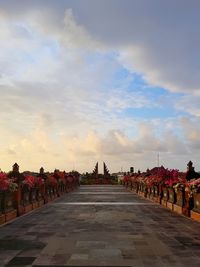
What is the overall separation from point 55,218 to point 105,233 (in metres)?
5.54

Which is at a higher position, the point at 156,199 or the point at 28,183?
the point at 28,183

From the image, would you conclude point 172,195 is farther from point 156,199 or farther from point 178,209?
point 156,199

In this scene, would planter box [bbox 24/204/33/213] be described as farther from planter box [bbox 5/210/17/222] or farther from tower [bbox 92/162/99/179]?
tower [bbox 92/162/99/179]

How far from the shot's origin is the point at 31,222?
18.0 metres

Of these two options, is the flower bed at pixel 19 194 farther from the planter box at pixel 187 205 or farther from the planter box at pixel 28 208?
the planter box at pixel 187 205

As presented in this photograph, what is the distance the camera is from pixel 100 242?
1244 cm

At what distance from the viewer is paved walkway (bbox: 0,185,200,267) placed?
9906mm

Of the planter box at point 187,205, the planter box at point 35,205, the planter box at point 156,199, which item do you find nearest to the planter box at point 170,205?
the planter box at point 187,205

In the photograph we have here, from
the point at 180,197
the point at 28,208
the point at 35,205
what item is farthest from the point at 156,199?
the point at 28,208

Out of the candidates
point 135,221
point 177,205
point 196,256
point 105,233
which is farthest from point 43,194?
point 196,256

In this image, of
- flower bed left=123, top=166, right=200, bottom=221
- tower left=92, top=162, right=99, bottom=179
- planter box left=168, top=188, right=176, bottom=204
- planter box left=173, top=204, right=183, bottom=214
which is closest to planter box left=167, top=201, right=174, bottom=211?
flower bed left=123, top=166, right=200, bottom=221

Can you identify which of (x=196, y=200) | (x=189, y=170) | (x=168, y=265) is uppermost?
(x=189, y=170)

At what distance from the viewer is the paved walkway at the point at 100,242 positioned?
9906 mm

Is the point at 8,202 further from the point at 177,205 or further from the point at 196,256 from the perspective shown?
the point at 196,256
